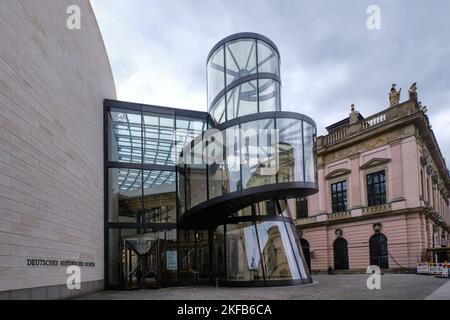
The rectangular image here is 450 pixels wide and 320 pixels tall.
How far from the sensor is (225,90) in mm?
23078

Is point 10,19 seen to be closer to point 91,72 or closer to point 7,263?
point 7,263

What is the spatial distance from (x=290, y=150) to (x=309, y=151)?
1.15 m

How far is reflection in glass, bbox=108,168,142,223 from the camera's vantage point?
21000 millimetres

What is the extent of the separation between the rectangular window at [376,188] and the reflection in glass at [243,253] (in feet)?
69.6

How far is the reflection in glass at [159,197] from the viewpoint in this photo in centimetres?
2139

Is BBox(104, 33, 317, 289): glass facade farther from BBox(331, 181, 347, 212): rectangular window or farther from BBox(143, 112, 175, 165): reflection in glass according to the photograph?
BBox(331, 181, 347, 212): rectangular window

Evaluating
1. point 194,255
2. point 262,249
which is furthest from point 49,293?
point 194,255

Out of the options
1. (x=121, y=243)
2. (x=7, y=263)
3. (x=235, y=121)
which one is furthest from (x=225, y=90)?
(x=7, y=263)

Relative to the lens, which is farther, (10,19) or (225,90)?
(225,90)

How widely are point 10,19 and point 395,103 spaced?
106 ft

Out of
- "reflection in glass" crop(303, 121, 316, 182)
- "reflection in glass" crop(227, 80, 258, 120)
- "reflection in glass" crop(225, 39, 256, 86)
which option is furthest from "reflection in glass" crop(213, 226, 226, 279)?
"reflection in glass" crop(225, 39, 256, 86)

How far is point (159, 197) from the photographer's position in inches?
858

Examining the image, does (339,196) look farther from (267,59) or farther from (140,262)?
(140,262)
